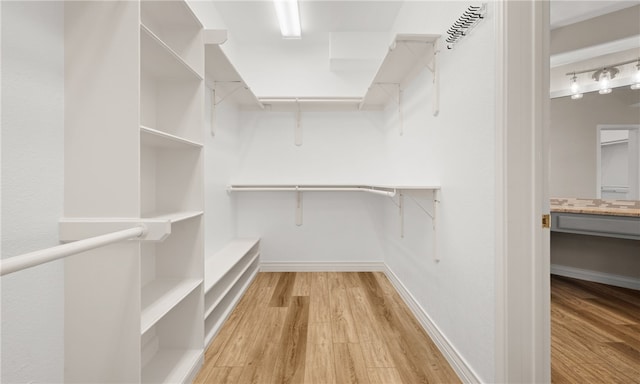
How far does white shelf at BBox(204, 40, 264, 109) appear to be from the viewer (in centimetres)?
195

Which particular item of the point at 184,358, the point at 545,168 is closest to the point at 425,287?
the point at 545,168

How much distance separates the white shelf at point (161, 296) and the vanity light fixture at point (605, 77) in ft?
13.6

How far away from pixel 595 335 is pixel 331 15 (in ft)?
10.8

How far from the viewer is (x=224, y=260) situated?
7.93 feet

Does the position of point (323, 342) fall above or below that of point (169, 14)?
below

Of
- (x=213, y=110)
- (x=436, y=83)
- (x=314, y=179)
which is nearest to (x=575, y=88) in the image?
(x=436, y=83)

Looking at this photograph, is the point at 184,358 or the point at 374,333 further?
the point at 374,333

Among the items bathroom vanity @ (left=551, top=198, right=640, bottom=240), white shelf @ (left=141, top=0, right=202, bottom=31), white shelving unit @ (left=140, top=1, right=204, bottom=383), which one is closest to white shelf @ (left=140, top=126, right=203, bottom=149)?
white shelving unit @ (left=140, top=1, right=204, bottom=383)

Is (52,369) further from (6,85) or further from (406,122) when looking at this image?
(406,122)

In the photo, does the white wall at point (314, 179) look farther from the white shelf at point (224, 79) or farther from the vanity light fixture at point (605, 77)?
the vanity light fixture at point (605, 77)

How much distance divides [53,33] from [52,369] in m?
1.25

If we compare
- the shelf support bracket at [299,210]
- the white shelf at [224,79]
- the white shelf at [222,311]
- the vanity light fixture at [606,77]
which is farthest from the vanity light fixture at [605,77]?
the white shelf at [222,311]

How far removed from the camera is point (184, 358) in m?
1.52

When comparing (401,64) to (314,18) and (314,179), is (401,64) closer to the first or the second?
(314,18)
